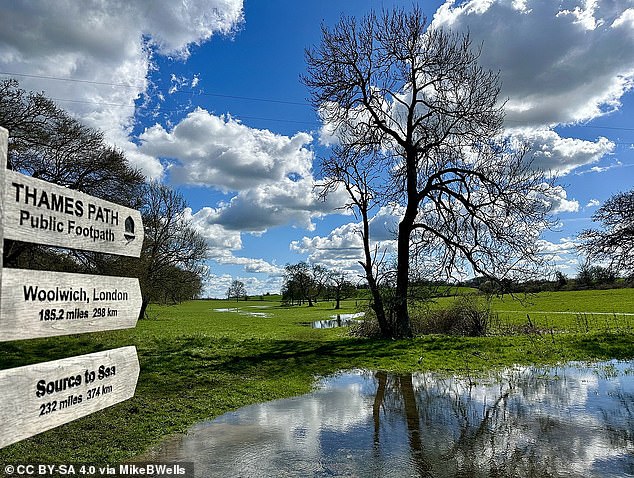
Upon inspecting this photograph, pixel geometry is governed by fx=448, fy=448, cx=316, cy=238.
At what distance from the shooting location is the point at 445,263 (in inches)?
733

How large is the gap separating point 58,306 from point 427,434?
226 inches

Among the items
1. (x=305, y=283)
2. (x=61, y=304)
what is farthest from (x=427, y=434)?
(x=305, y=283)

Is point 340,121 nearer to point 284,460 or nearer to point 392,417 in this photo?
point 392,417

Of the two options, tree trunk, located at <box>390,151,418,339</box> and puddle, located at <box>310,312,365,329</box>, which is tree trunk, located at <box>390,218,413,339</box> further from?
puddle, located at <box>310,312,365,329</box>

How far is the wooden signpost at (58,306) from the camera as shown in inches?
106

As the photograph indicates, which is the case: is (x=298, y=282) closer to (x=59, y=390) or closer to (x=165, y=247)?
(x=165, y=247)

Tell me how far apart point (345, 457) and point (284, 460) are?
81cm

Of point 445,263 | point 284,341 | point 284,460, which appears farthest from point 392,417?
point 445,263

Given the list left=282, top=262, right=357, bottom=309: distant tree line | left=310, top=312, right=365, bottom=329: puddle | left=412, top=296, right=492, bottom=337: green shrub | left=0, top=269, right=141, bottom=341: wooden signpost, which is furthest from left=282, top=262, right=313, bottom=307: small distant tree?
left=0, top=269, right=141, bottom=341: wooden signpost

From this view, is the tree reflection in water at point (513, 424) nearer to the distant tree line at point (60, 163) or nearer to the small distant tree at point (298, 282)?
the distant tree line at point (60, 163)

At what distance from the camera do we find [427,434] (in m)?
6.87

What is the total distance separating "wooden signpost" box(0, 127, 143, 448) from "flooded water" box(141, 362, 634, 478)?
2.64 m

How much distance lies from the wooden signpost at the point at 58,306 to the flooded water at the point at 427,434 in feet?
8.65

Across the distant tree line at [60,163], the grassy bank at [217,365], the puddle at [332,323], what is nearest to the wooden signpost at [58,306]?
the grassy bank at [217,365]
